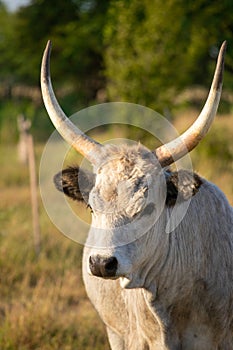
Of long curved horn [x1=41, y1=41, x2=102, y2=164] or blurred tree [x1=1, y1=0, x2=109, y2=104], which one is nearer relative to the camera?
long curved horn [x1=41, y1=41, x2=102, y2=164]

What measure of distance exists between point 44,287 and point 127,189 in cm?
396

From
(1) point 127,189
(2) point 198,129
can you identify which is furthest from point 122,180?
(2) point 198,129

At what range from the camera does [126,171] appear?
12.7 feet

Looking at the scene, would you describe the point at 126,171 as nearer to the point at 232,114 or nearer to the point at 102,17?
the point at 102,17

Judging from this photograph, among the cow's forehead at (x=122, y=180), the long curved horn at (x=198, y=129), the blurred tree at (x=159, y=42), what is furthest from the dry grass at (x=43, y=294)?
the blurred tree at (x=159, y=42)

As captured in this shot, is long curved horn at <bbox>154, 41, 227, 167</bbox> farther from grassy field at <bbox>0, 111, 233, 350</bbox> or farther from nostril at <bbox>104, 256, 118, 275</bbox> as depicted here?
grassy field at <bbox>0, 111, 233, 350</bbox>

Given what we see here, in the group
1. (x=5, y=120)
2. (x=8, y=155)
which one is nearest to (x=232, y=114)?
(x=8, y=155)

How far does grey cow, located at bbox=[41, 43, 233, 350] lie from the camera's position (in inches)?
147

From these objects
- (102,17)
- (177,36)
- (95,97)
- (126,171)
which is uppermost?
(126,171)

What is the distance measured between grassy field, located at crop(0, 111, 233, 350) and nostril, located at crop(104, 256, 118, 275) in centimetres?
253

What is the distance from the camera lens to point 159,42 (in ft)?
37.6

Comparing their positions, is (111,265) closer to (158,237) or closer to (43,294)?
(158,237)

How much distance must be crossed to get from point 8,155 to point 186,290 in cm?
1614

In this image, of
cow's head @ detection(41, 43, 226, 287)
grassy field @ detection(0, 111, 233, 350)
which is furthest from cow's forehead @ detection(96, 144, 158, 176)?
grassy field @ detection(0, 111, 233, 350)
